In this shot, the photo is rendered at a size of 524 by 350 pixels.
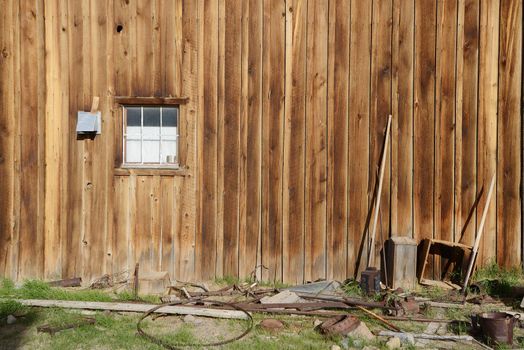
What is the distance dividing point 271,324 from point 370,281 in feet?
4.75

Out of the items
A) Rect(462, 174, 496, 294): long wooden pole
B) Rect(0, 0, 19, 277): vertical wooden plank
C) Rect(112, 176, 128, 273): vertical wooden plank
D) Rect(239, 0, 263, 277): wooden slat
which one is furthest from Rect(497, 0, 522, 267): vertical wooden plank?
Rect(0, 0, 19, 277): vertical wooden plank

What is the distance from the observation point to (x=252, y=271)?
6531 mm

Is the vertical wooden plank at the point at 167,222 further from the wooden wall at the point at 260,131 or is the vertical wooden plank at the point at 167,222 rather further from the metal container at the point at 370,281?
the metal container at the point at 370,281

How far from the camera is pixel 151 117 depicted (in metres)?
6.60

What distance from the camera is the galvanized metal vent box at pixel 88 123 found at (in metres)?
6.37

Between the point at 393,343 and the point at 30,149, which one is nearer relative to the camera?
the point at 393,343

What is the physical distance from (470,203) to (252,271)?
284 centimetres

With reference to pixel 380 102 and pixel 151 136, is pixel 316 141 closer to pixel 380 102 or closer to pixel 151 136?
pixel 380 102

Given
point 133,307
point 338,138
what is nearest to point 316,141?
point 338,138

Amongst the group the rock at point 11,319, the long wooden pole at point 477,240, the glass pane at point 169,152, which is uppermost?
the glass pane at point 169,152

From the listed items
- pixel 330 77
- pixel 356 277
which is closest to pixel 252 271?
pixel 356 277

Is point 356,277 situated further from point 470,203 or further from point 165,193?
point 165,193

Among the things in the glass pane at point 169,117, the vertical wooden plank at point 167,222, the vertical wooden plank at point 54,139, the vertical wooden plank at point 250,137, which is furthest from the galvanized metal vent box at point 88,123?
the vertical wooden plank at point 250,137

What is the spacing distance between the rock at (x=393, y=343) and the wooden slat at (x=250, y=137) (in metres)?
2.38
